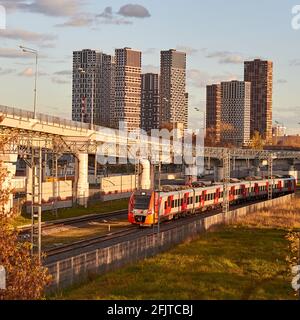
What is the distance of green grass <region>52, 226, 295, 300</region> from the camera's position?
3011cm

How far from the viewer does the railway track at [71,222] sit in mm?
51916

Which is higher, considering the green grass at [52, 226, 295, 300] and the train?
the train

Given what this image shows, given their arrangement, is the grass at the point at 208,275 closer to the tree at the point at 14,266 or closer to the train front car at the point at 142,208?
the train front car at the point at 142,208

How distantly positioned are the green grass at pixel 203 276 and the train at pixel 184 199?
5777 mm

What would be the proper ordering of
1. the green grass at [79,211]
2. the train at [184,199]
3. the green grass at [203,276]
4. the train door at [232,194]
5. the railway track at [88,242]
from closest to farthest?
the green grass at [203,276] → the railway track at [88,242] → the train at [184,199] → the green grass at [79,211] → the train door at [232,194]

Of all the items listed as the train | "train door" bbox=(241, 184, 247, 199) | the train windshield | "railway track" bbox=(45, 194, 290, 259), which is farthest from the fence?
"train door" bbox=(241, 184, 247, 199)

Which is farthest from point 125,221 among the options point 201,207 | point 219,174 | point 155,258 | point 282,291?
point 219,174

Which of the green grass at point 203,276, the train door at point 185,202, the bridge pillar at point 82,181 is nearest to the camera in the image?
the green grass at point 203,276

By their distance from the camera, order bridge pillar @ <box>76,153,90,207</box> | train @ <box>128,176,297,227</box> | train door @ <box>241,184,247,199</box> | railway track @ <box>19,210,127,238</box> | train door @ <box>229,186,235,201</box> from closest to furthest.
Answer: railway track @ <box>19,210,127,238</box> → train @ <box>128,176,297,227</box> → bridge pillar @ <box>76,153,90,207</box> → train door @ <box>229,186,235,201</box> → train door @ <box>241,184,247,199</box>

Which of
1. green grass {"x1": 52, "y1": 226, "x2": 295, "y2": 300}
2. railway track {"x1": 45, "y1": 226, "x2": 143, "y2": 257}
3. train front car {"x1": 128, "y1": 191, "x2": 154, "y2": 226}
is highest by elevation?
train front car {"x1": 128, "y1": 191, "x2": 154, "y2": 226}

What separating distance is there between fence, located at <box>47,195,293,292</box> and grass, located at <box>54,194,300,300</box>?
1.60ft

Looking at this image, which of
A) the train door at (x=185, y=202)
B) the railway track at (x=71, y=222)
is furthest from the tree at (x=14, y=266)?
the train door at (x=185, y=202)

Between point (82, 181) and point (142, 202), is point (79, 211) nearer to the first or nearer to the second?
point (82, 181)

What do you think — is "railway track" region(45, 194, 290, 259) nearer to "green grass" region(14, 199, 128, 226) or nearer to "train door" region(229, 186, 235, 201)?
"green grass" region(14, 199, 128, 226)
